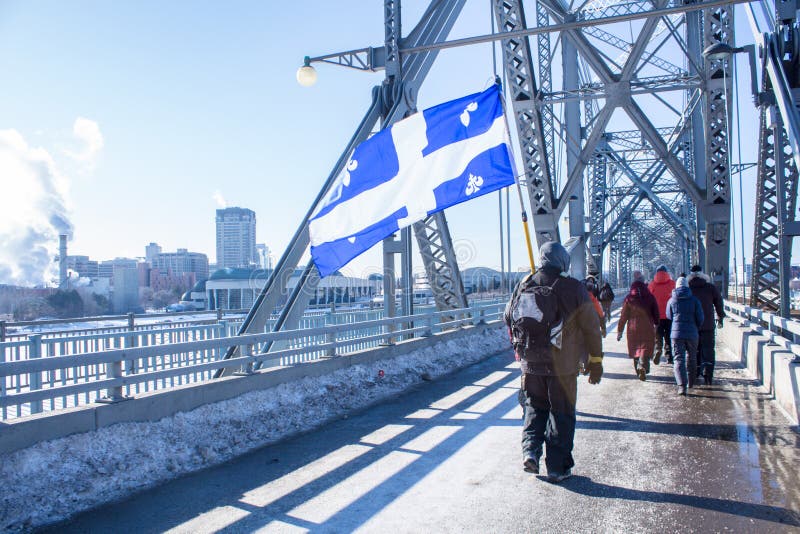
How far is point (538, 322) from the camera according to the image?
5652 millimetres

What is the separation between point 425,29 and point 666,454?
1081 centimetres

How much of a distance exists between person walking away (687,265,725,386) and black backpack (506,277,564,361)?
18.8 ft

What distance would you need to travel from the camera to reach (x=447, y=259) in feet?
51.6

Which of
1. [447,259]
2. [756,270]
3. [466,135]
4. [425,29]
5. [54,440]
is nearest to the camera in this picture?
[54,440]

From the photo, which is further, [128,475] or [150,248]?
[150,248]

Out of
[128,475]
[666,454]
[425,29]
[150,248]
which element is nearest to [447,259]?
[425,29]

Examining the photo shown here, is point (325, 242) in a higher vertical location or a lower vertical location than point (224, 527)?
higher

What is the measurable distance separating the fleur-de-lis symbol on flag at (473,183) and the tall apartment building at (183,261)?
109 metres

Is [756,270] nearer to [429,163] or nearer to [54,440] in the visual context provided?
[429,163]

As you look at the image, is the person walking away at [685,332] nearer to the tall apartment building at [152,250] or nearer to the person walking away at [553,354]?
the person walking away at [553,354]

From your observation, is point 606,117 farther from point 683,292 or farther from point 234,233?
point 234,233

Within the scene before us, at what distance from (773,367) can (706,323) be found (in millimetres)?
1296

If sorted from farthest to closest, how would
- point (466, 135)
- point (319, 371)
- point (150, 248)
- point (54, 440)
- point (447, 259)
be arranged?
point (150, 248) → point (447, 259) → point (319, 371) → point (466, 135) → point (54, 440)

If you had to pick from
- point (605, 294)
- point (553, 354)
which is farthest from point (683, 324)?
point (605, 294)
